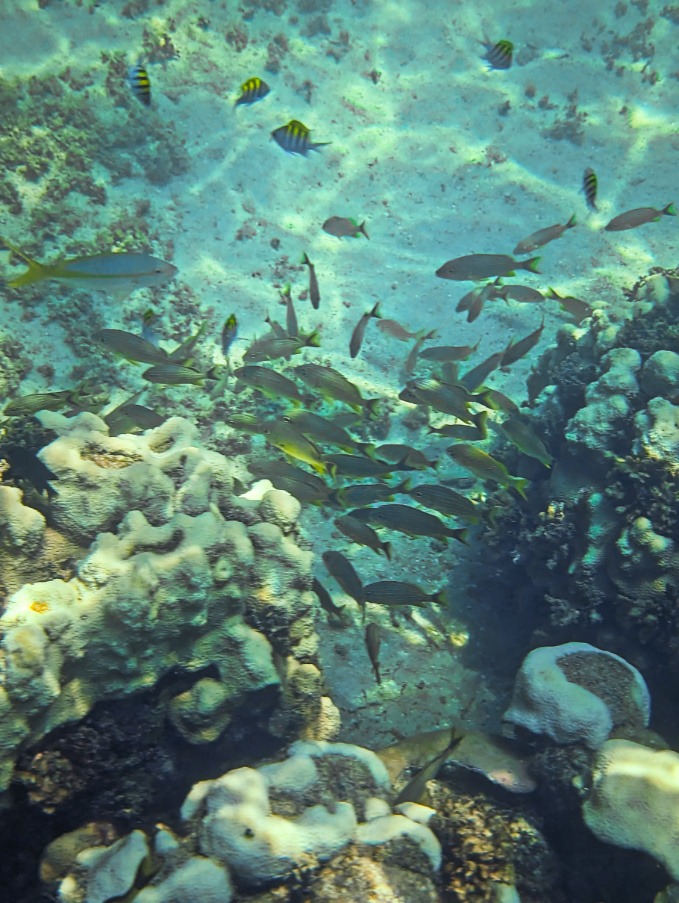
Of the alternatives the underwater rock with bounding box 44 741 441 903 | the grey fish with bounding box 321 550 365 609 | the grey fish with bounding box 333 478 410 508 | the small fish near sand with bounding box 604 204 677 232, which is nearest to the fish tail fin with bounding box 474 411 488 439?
the grey fish with bounding box 333 478 410 508

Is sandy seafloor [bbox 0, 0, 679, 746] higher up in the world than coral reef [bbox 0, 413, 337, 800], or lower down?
higher up

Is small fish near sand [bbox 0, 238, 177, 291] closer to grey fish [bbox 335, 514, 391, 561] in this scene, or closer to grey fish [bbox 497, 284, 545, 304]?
grey fish [bbox 335, 514, 391, 561]

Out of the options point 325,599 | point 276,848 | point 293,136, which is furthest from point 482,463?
point 293,136

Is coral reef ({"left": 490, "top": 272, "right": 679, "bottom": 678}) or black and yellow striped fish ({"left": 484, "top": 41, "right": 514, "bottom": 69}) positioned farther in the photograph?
black and yellow striped fish ({"left": 484, "top": 41, "right": 514, "bottom": 69})

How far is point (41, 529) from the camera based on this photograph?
3270mm

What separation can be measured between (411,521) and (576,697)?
5.31ft

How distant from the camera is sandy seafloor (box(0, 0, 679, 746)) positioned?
25.9 feet

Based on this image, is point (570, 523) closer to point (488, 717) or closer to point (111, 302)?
point (488, 717)

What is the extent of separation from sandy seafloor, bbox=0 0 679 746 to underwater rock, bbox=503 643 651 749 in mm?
1212

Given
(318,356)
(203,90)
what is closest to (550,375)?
(318,356)

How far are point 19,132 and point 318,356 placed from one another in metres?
6.11

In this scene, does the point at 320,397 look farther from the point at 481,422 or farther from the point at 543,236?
the point at 543,236

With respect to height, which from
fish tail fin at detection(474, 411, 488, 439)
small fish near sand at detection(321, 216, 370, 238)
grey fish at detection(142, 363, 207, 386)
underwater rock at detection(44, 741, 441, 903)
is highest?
small fish near sand at detection(321, 216, 370, 238)

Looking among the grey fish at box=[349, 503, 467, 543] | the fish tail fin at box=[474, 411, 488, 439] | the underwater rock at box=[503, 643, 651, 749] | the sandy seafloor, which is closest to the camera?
the underwater rock at box=[503, 643, 651, 749]
